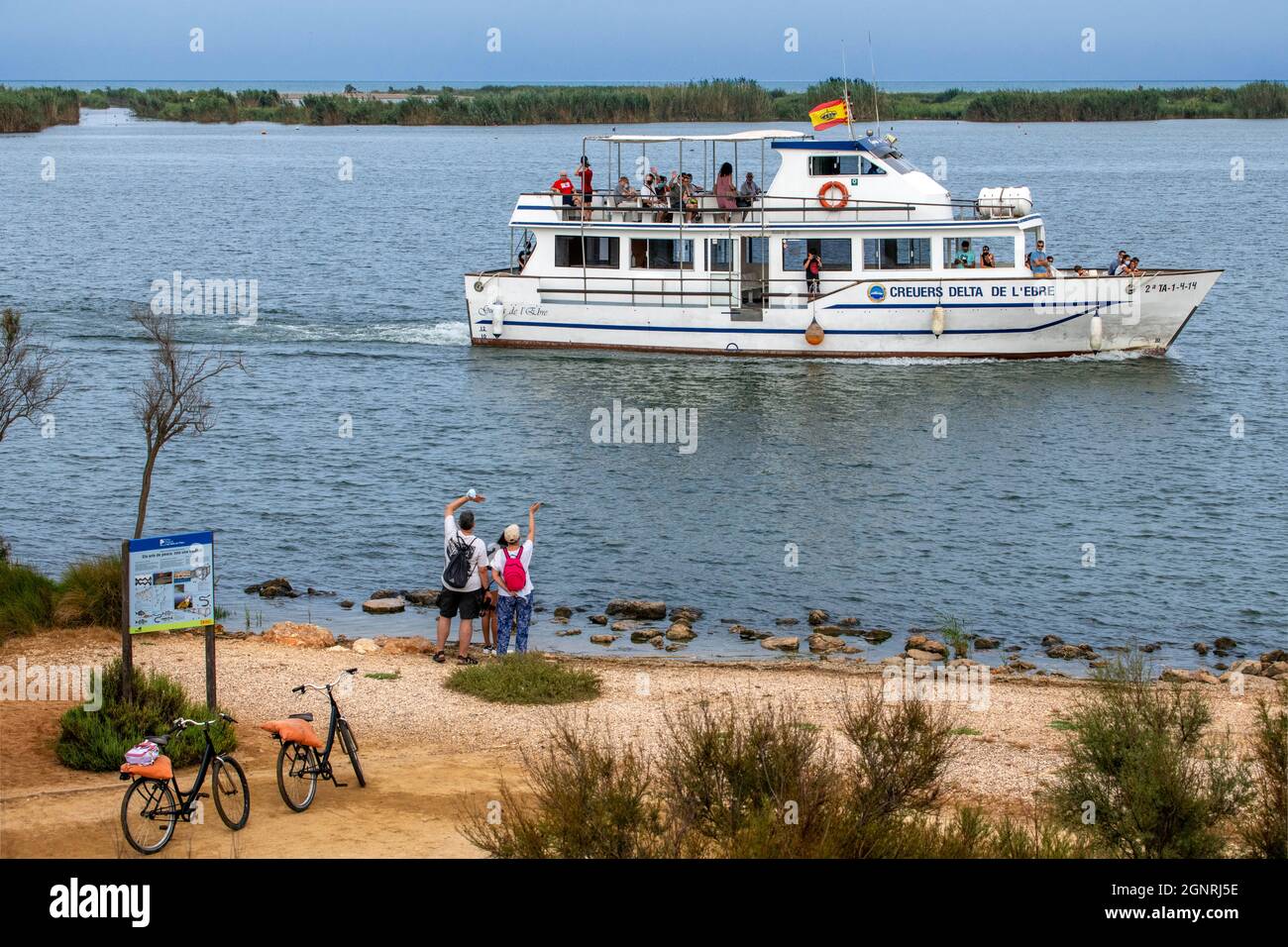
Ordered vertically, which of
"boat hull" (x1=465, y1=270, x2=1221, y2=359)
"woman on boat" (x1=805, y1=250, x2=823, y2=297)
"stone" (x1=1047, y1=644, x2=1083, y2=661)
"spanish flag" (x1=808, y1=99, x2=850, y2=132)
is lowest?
"stone" (x1=1047, y1=644, x2=1083, y2=661)

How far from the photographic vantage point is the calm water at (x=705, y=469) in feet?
75.5

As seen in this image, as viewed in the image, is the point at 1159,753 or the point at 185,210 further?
the point at 185,210

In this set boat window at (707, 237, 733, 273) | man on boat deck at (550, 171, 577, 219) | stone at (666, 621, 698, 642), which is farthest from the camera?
man on boat deck at (550, 171, 577, 219)

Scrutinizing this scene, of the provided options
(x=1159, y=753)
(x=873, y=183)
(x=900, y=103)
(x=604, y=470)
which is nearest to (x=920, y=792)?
(x=1159, y=753)

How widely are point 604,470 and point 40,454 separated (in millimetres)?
10996

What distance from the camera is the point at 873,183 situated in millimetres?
36812

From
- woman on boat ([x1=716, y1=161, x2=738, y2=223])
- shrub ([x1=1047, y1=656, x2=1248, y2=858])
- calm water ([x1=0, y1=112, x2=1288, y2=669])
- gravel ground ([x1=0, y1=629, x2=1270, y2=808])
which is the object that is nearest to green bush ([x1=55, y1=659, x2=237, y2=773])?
gravel ground ([x1=0, y1=629, x2=1270, y2=808])

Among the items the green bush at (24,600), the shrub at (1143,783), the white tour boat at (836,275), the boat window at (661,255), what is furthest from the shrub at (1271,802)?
the boat window at (661,255)

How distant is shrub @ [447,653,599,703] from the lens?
15688 mm

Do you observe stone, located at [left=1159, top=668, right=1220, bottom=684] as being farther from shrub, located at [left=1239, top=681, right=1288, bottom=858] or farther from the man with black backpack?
the man with black backpack

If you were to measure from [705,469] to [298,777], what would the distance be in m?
18.4

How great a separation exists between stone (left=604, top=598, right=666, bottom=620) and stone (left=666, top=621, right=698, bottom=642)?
734mm

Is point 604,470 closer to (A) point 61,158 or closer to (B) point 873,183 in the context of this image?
(B) point 873,183

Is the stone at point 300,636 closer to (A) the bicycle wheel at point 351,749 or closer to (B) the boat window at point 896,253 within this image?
(A) the bicycle wheel at point 351,749
